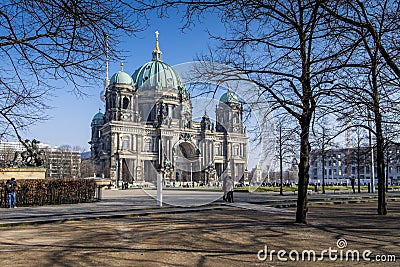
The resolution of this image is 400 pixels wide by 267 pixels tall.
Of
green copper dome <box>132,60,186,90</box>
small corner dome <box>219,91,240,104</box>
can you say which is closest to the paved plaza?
small corner dome <box>219,91,240,104</box>

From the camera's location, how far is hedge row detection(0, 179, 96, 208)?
23984 mm

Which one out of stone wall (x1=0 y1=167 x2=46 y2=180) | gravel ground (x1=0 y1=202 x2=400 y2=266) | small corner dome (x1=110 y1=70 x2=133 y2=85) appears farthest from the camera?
small corner dome (x1=110 y1=70 x2=133 y2=85)

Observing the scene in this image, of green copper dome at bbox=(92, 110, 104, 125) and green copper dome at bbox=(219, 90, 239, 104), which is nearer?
green copper dome at bbox=(219, 90, 239, 104)

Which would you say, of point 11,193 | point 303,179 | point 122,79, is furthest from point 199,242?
point 122,79

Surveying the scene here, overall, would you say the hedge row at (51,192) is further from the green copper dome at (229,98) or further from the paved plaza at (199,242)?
the green copper dome at (229,98)

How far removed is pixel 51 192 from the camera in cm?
2506

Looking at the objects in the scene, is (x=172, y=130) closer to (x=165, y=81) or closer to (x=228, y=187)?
(x=228, y=187)

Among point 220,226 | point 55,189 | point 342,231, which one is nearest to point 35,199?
point 55,189

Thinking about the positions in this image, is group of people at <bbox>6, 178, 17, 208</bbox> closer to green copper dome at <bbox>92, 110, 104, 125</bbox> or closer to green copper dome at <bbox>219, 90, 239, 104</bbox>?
green copper dome at <bbox>219, 90, 239, 104</bbox>

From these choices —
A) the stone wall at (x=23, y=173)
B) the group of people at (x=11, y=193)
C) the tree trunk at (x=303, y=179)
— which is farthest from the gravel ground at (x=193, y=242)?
the stone wall at (x=23, y=173)

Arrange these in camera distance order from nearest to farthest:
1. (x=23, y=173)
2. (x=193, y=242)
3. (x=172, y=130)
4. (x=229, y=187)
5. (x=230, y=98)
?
(x=193, y=242) < (x=230, y=98) < (x=229, y=187) < (x=172, y=130) < (x=23, y=173)

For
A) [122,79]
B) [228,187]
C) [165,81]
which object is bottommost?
[228,187]

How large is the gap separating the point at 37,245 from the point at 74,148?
13103 cm

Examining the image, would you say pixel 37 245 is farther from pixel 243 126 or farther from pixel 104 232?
pixel 243 126
